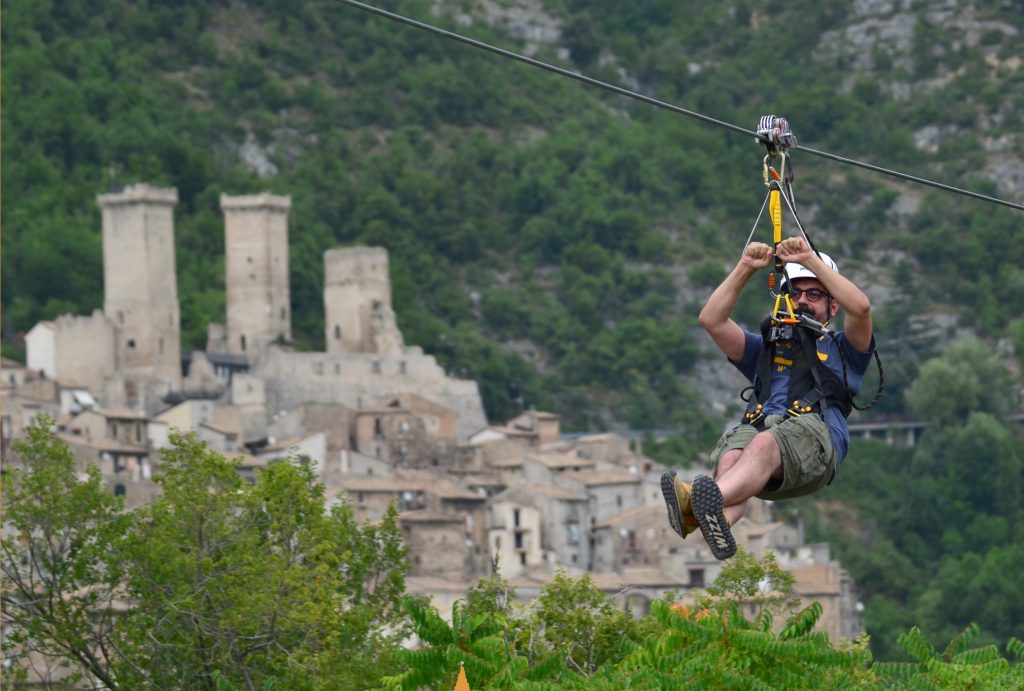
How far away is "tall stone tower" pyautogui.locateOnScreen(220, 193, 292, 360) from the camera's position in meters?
94.8

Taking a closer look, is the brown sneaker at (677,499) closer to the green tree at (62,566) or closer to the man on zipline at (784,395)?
the man on zipline at (784,395)

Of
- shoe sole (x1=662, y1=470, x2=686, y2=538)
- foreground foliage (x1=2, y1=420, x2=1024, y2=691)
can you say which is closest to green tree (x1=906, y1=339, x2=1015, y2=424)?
foreground foliage (x1=2, y1=420, x2=1024, y2=691)

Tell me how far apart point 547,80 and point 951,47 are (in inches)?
686

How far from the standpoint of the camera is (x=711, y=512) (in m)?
19.3

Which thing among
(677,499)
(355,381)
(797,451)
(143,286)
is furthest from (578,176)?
(677,499)

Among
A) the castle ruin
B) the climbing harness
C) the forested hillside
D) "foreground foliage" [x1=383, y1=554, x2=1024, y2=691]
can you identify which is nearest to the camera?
the climbing harness

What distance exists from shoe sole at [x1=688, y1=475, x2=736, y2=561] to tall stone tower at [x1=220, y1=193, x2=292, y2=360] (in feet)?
241

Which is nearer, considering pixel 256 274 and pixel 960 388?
pixel 256 274

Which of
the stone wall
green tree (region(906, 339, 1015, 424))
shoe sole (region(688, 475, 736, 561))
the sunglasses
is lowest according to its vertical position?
green tree (region(906, 339, 1015, 424))

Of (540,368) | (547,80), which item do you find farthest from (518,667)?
(547,80)

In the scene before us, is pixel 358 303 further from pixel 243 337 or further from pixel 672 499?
pixel 672 499

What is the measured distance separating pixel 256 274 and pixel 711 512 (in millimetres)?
77193

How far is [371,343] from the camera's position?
94.1 m

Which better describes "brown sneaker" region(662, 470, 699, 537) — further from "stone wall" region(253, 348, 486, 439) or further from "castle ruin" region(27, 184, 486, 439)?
"stone wall" region(253, 348, 486, 439)
